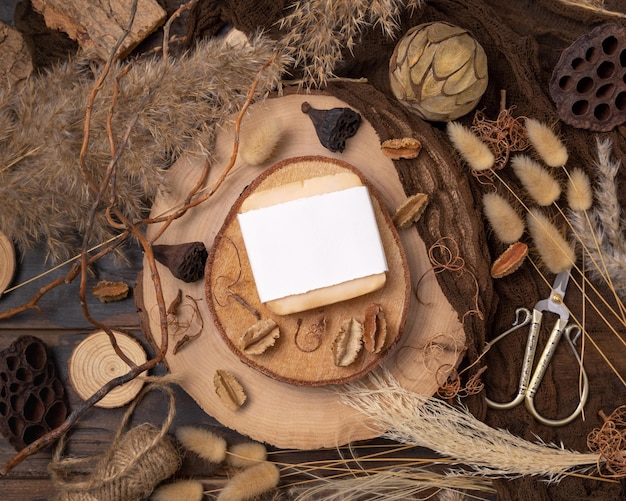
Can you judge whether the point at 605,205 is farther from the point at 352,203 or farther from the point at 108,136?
the point at 108,136

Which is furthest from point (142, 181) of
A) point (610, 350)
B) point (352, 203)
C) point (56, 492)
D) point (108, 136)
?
point (610, 350)

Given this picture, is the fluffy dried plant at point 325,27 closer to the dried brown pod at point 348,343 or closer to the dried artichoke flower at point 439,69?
the dried artichoke flower at point 439,69

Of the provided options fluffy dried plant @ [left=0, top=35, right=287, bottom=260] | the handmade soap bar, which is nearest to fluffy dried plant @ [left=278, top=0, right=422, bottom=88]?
fluffy dried plant @ [left=0, top=35, right=287, bottom=260]

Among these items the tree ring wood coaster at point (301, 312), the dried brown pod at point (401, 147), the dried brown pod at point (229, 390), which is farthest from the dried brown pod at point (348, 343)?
the dried brown pod at point (401, 147)

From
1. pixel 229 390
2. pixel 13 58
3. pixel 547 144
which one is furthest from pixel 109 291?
pixel 547 144

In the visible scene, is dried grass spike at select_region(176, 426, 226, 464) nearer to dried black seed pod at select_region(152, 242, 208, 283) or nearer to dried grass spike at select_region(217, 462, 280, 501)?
dried grass spike at select_region(217, 462, 280, 501)
